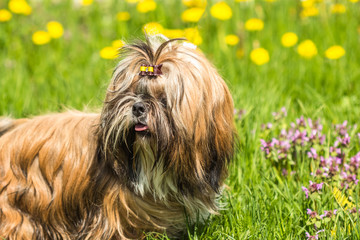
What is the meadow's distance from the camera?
3514mm

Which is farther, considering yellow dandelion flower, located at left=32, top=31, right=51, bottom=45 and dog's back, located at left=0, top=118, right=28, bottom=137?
yellow dandelion flower, located at left=32, top=31, right=51, bottom=45

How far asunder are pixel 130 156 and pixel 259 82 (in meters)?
2.37

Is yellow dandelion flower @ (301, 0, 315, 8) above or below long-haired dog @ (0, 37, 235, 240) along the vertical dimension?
above

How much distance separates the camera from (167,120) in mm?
2982

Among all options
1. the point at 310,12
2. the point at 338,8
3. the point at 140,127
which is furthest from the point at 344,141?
the point at 338,8

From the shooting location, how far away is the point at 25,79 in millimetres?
5410

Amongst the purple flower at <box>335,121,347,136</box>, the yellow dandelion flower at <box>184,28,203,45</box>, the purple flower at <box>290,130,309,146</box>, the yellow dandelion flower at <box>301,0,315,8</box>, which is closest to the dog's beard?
the yellow dandelion flower at <box>184,28,203,45</box>

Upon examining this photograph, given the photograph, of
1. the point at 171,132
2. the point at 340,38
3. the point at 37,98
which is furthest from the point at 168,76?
the point at 340,38

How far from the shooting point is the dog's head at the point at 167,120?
9.71 feet

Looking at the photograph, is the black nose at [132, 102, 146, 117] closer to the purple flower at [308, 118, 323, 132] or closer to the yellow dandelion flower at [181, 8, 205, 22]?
the purple flower at [308, 118, 323, 132]

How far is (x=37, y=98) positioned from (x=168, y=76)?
8.20ft

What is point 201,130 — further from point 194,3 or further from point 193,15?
point 194,3

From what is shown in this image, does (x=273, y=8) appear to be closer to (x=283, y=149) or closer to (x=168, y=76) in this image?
(x=283, y=149)

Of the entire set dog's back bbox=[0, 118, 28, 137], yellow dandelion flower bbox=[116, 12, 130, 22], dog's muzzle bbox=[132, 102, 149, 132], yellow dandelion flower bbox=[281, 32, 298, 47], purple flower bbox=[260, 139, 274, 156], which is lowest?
purple flower bbox=[260, 139, 274, 156]
